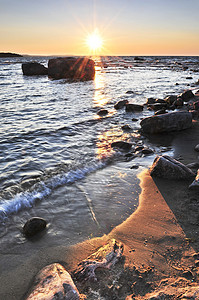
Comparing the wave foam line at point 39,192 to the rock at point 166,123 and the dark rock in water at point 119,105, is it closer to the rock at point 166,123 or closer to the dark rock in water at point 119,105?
the rock at point 166,123

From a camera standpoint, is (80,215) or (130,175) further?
(130,175)

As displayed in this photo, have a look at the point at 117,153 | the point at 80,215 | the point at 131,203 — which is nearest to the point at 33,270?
the point at 80,215

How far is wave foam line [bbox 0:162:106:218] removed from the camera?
3.47 metres

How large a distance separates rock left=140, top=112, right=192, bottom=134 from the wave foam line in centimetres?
321

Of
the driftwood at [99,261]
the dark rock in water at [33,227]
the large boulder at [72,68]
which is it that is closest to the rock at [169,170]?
the driftwood at [99,261]

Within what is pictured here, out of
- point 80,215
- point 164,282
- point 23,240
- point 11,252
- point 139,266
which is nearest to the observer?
point 164,282

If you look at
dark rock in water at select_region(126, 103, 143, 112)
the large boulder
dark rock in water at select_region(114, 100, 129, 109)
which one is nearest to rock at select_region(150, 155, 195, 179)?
dark rock in water at select_region(126, 103, 143, 112)

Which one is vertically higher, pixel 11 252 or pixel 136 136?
pixel 136 136

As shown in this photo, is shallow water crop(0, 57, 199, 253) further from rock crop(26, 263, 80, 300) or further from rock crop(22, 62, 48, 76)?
rock crop(22, 62, 48, 76)

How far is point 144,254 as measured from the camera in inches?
95.3

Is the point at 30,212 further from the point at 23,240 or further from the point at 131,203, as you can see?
the point at 131,203

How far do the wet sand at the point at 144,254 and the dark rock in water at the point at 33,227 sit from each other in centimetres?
37

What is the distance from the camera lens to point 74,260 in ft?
8.00

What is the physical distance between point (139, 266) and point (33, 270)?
1.13 m
